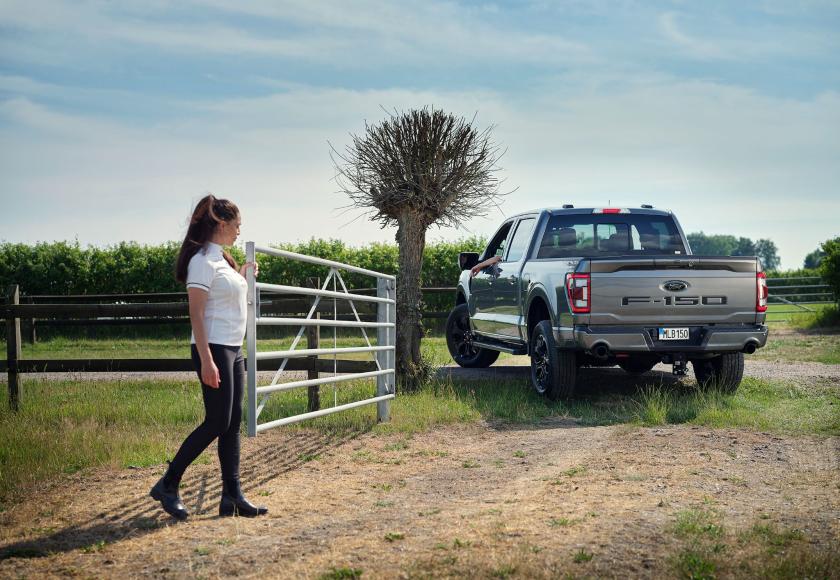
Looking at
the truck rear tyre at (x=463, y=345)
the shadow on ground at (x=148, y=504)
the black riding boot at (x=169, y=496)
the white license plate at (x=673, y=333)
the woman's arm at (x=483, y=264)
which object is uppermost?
the woman's arm at (x=483, y=264)

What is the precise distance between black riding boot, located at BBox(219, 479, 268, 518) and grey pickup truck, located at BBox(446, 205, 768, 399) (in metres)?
4.80

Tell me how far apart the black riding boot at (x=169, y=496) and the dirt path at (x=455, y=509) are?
7cm

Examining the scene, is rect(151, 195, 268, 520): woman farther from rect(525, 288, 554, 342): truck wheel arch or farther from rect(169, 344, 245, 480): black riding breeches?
rect(525, 288, 554, 342): truck wheel arch

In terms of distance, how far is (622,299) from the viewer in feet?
32.6

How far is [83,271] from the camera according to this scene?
2708 centimetres

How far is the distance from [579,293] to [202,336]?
5230 millimetres

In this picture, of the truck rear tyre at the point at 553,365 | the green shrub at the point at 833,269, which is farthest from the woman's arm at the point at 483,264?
the green shrub at the point at 833,269

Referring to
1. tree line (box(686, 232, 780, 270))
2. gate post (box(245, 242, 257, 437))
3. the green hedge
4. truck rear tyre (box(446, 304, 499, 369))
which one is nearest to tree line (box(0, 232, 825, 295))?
the green hedge

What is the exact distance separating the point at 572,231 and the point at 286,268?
15655 mm

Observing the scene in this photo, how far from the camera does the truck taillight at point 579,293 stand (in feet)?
32.3

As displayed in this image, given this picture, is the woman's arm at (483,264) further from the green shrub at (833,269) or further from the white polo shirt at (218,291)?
the green shrub at (833,269)

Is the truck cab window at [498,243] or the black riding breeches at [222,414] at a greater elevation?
the truck cab window at [498,243]

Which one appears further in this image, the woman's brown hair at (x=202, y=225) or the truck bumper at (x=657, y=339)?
the truck bumper at (x=657, y=339)

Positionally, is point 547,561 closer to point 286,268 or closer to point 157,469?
point 157,469
